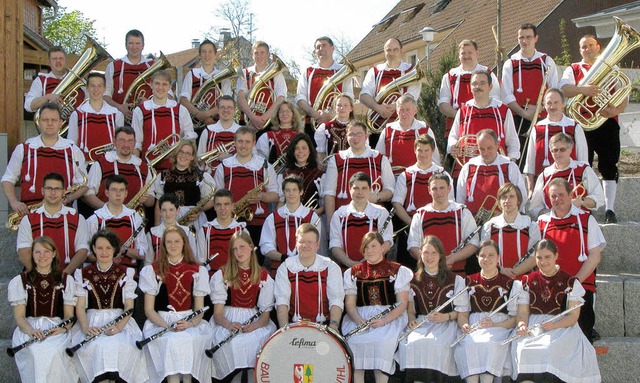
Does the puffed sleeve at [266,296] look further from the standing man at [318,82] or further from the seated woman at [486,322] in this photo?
the standing man at [318,82]

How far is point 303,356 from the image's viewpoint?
6199 millimetres

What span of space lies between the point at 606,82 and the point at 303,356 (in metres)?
4.37

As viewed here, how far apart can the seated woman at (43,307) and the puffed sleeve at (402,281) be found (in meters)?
2.48

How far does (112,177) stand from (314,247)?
6.09ft

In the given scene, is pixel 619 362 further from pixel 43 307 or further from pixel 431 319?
pixel 43 307

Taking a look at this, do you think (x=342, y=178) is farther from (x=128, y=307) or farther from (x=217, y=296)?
(x=128, y=307)

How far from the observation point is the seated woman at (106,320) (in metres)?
6.47

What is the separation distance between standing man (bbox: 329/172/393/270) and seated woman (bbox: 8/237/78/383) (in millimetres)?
2246

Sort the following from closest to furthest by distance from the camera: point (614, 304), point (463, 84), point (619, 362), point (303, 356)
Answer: point (303, 356), point (619, 362), point (614, 304), point (463, 84)

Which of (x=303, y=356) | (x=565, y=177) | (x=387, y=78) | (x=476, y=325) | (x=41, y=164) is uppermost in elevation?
(x=387, y=78)

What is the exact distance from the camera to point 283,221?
764 centimetres

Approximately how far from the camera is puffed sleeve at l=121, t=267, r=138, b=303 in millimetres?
6758

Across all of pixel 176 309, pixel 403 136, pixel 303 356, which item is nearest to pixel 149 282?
pixel 176 309

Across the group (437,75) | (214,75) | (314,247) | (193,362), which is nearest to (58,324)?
(193,362)
